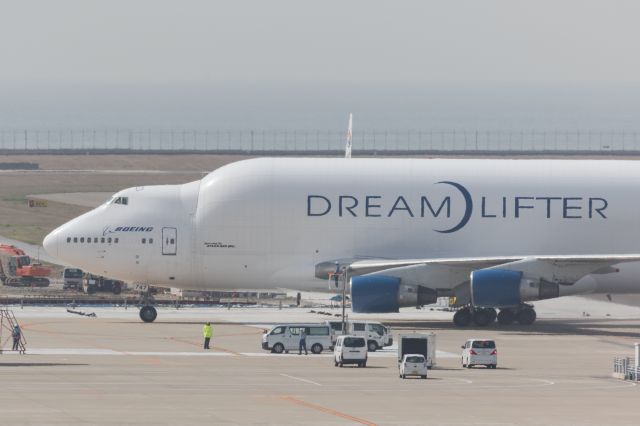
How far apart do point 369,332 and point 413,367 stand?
11526 millimetres

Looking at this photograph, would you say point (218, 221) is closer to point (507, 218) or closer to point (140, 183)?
point (507, 218)

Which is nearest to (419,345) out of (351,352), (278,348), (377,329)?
(351,352)

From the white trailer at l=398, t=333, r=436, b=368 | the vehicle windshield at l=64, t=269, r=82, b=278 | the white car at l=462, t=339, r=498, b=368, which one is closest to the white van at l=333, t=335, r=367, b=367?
the white trailer at l=398, t=333, r=436, b=368

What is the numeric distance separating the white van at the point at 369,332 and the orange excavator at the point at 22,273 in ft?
133

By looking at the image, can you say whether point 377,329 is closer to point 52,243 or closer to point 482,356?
point 482,356

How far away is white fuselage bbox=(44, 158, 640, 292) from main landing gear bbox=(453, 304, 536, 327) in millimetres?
2758

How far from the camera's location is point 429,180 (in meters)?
73.9

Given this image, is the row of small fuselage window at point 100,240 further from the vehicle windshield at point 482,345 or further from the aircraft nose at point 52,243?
the vehicle windshield at point 482,345

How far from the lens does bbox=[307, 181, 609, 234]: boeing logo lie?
73438 millimetres

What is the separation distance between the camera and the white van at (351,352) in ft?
183

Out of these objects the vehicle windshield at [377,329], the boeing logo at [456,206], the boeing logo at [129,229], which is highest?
the boeing logo at [456,206]

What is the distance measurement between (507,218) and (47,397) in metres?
35.2

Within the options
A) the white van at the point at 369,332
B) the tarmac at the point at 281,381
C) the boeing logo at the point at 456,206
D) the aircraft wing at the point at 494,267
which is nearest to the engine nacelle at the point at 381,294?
the aircraft wing at the point at 494,267

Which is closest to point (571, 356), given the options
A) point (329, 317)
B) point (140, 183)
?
point (329, 317)
